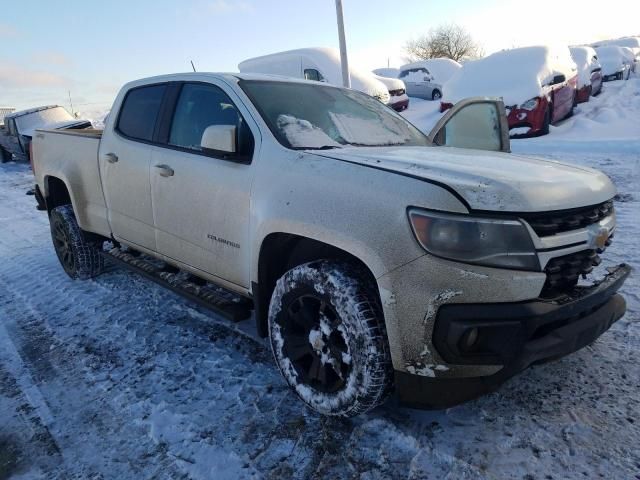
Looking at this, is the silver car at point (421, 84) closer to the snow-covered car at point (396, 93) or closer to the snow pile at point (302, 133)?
the snow-covered car at point (396, 93)

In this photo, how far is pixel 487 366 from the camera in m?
1.84

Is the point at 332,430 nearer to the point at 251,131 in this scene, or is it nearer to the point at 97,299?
the point at 251,131

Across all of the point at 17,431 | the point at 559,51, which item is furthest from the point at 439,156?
the point at 559,51

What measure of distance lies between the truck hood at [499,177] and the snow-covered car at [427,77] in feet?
62.2

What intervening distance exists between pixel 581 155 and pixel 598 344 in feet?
20.4

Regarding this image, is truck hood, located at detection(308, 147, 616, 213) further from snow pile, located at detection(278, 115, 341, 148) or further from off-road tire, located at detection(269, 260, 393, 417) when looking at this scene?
off-road tire, located at detection(269, 260, 393, 417)

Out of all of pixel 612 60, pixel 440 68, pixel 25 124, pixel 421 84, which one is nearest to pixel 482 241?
pixel 25 124

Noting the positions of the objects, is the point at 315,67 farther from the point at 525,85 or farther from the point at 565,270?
the point at 565,270

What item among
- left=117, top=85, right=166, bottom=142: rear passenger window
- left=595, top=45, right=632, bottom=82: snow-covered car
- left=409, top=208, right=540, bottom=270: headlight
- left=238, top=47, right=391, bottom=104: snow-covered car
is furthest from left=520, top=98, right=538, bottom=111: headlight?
left=595, top=45, right=632, bottom=82: snow-covered car

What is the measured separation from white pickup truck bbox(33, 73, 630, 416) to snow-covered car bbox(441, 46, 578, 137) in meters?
6.75

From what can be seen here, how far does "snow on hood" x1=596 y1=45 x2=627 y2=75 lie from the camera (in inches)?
882

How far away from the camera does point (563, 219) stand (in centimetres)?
193

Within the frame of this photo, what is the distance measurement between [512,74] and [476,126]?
24.7 ft

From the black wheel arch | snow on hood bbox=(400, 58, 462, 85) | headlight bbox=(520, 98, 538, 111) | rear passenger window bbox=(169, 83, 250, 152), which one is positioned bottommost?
the black wheel arch
